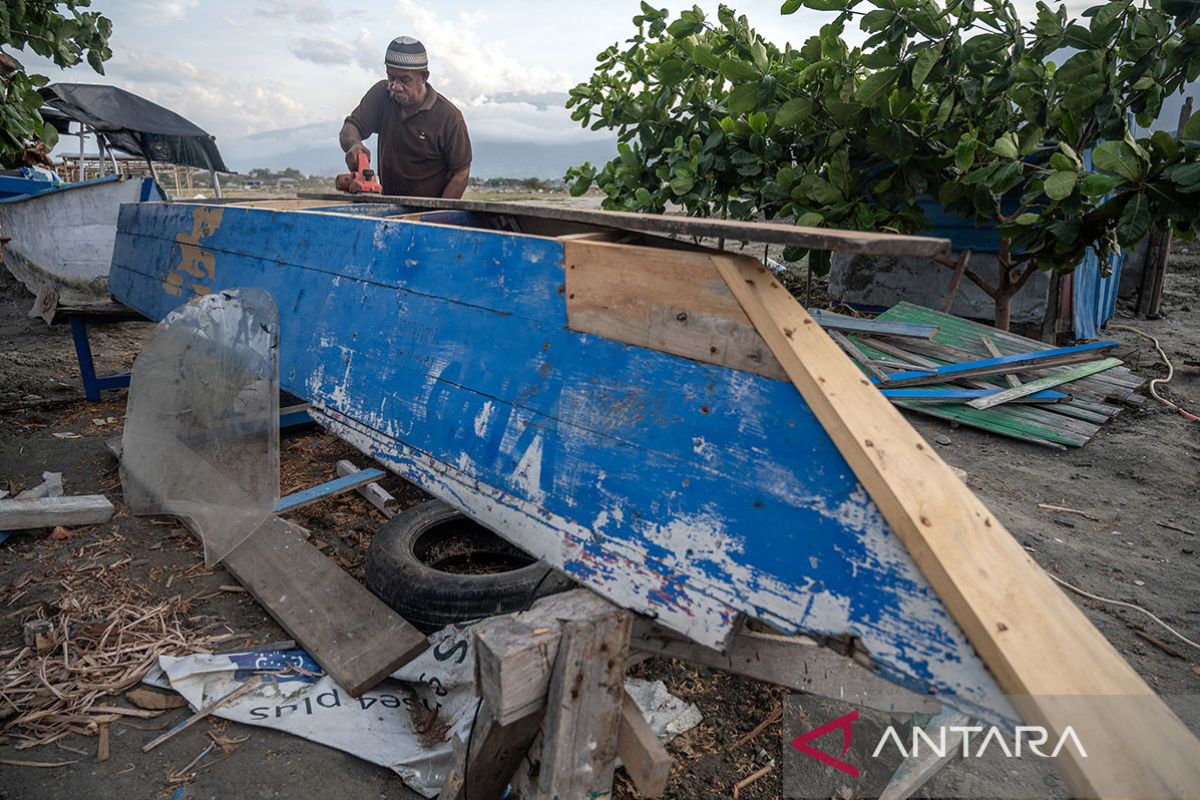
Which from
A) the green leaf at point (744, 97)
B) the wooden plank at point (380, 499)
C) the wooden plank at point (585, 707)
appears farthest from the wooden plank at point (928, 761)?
the green leaf at point (744, 97)

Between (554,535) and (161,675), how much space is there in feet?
5.46

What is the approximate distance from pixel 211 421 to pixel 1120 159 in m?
4.76

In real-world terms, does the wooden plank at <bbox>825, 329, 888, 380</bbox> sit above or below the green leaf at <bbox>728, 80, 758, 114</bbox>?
below

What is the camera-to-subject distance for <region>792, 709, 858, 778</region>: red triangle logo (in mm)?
2299

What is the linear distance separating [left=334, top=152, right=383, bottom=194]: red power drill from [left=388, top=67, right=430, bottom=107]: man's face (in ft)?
2.51

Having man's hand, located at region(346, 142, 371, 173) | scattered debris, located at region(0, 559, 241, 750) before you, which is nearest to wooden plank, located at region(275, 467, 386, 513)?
scattered debris, located at region(0, 559, 241, 750)

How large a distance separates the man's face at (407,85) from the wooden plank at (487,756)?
516cm

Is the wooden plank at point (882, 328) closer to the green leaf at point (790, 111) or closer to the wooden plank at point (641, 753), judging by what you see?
the green leaf at point (790, 111)

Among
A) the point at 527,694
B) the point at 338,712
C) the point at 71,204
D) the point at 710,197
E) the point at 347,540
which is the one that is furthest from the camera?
the point at 71,204

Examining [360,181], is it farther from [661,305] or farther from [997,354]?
[997,354]

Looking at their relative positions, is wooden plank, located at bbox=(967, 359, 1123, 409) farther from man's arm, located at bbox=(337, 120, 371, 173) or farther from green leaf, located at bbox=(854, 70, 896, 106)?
man's arm, located at bbox=(337, 120, 371, 173)

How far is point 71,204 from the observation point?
786cm

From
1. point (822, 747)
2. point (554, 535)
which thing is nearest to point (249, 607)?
point (554, 535)

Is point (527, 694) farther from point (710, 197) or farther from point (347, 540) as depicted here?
point (710, 197)
